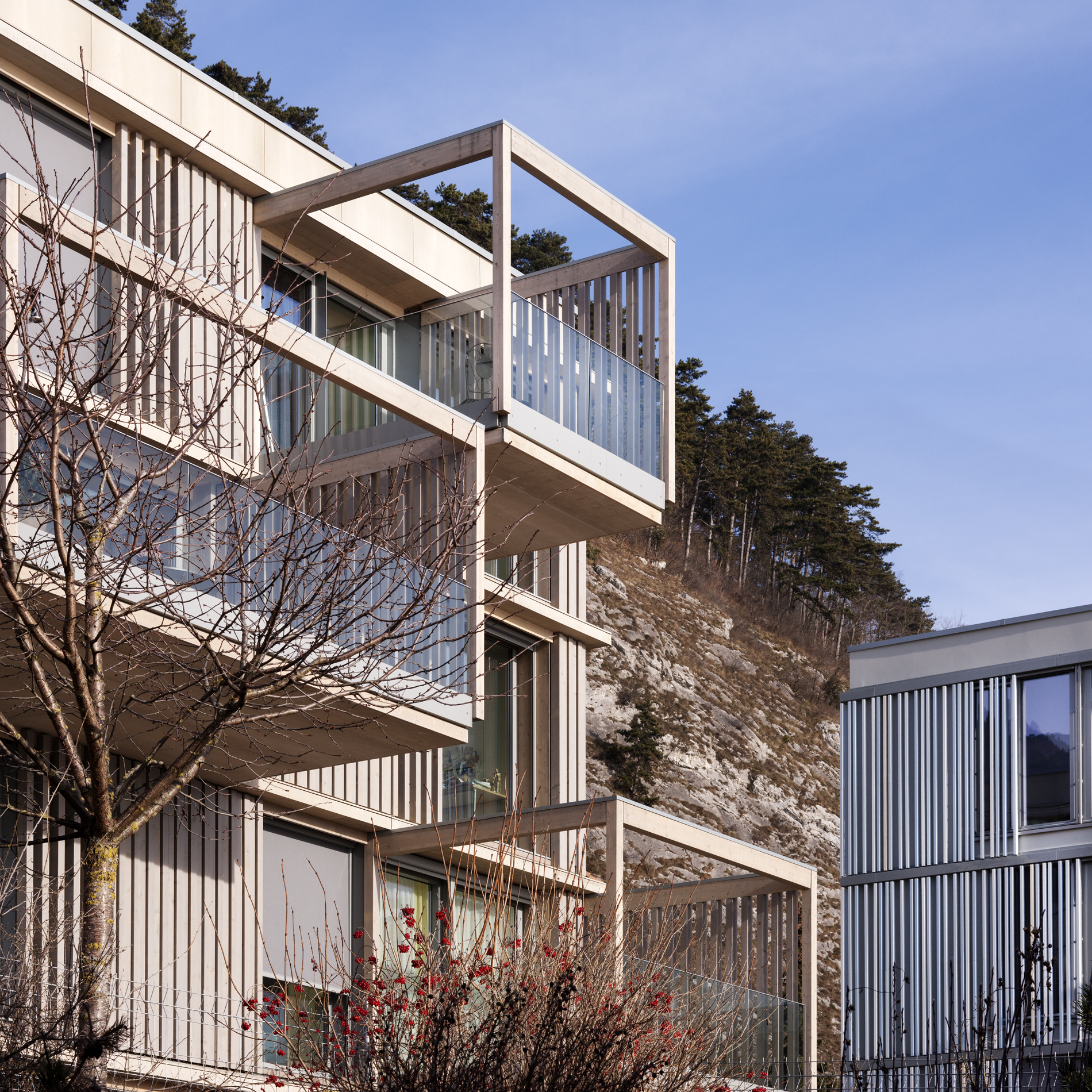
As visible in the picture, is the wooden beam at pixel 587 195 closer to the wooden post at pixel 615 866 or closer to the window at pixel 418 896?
the wooden post at pixel 615 866

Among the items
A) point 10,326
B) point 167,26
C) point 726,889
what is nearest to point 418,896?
point 726,889

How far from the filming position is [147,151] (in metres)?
17.0

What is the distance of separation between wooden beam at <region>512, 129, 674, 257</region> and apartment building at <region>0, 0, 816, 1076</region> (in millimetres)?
26

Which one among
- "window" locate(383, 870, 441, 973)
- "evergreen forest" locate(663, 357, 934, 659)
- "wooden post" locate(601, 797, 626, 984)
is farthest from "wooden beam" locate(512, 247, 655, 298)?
"evergreen forest" locate(663, 357, 934, 659)

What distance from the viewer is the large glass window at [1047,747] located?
2255 cm

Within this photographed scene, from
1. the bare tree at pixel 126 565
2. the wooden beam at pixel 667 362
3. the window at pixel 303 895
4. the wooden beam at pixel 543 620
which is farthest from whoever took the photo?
the wooden beam at pixel 543 620

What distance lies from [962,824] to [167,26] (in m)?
27.6

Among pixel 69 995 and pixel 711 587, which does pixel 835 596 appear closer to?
pixel 711 587

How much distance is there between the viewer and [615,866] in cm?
1597

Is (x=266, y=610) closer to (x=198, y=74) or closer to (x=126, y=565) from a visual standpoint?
(x=126, y=565)

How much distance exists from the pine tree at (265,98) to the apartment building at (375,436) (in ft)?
73.9

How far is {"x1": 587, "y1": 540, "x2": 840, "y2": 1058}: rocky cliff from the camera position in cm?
4331

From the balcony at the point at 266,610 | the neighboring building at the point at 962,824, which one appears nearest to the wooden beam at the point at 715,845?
the balcony at the point at 266,610

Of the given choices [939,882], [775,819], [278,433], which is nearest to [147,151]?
[278,433]
